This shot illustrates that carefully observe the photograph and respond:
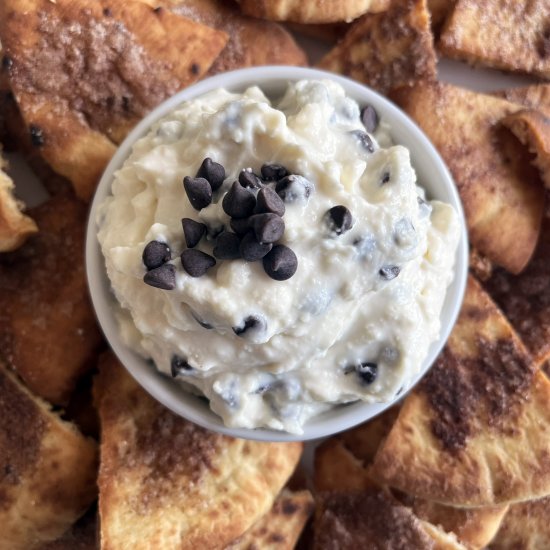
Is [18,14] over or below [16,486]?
over

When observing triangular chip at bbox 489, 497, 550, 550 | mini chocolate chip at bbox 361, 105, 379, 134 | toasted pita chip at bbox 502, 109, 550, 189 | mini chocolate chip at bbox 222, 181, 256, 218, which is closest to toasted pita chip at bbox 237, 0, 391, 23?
mini chocolate chip at bbox 361, 105, 379, 134

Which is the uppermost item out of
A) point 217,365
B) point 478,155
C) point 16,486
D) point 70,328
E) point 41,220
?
point 478,155

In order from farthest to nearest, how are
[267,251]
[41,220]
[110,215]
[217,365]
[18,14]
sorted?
[41,220] < [18,14] < [110,215] < [217,365] < [267,251]

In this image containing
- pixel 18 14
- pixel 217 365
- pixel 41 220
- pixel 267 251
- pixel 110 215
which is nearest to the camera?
pixel 267 251

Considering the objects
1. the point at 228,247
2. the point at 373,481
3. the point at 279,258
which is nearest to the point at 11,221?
the point at 228,247

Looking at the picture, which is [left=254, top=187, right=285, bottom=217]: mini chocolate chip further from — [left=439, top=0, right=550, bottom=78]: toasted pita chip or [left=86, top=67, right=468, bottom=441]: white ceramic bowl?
[left=439, top=0, right=550, bottom=78]: toasted pita chip

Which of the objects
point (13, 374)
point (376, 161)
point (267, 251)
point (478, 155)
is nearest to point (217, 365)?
point (267, 251)

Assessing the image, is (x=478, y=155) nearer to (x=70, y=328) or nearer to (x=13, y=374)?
(x=70, y=328)
